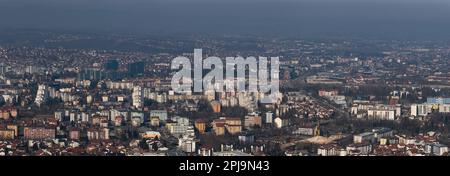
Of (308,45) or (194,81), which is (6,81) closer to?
(194,81)

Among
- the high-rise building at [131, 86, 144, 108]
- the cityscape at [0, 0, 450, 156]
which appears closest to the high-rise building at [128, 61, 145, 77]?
the cityscape at [0, 0, 450, 156]

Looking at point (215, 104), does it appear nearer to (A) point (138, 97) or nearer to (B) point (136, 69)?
(A) point (138, 97)

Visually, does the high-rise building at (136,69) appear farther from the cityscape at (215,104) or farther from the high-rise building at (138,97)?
the high-rise building at (138,97)

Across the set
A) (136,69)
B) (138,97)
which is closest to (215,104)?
(138,97)

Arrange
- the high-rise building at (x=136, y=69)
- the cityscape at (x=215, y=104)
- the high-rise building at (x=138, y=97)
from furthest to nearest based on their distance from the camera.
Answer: the high-rise building at (x=136, y=69) → the high-rise building at (x=138, y=97) → the cityscape at (x=215, y=104)

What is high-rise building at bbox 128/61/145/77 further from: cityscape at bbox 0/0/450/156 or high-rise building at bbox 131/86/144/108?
high-rise building at bbox 131/86/144/108

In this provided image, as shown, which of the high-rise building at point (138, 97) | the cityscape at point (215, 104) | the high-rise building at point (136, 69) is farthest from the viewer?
the high-rise building at point (136, 69)

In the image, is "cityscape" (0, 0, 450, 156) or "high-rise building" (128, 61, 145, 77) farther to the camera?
"high-rise building" (128, 61, 145, 77)

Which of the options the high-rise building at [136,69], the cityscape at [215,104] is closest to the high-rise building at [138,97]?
the cityscape at [215,104]
